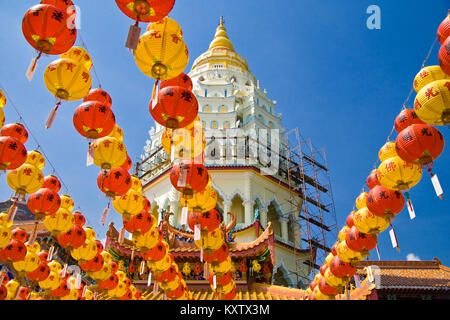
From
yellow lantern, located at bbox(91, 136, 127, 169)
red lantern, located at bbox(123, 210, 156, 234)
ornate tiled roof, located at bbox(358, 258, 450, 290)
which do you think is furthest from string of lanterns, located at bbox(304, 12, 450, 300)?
ornate tiled roof, located at bbox(358, 258, 450, 290)

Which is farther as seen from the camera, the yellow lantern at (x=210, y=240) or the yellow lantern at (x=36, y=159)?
the yellow lantern at (x=210, y=240)

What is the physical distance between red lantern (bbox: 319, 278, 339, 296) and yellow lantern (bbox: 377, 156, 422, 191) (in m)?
3.75

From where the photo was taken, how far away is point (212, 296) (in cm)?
1090

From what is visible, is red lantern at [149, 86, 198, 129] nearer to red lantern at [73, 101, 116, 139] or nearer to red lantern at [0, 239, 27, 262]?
red lantern at [73, 101, 116, 139]

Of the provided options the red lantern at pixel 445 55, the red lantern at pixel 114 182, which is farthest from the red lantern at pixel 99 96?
the red lantern at pixel 445 55

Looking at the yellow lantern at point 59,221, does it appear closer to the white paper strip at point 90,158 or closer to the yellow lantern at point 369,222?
the white paper strip at point 90,158

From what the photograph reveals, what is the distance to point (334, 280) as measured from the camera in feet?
25.3

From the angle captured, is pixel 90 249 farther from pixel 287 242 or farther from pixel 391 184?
pixel 287 242

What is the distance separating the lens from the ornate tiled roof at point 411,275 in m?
11.1

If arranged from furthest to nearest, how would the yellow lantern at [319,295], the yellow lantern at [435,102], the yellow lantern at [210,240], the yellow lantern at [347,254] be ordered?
the yellow lantern at [319,295]
the yellow lantern at [210,240]
the yellow lantern at [347,254]
the yellow lantern at [435,102]

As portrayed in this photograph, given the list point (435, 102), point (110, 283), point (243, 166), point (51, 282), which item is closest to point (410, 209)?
point (435, 102)

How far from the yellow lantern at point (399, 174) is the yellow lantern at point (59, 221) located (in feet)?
19.9

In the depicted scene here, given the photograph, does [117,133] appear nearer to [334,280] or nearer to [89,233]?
[89,233]

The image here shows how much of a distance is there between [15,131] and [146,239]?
10.7 feet
